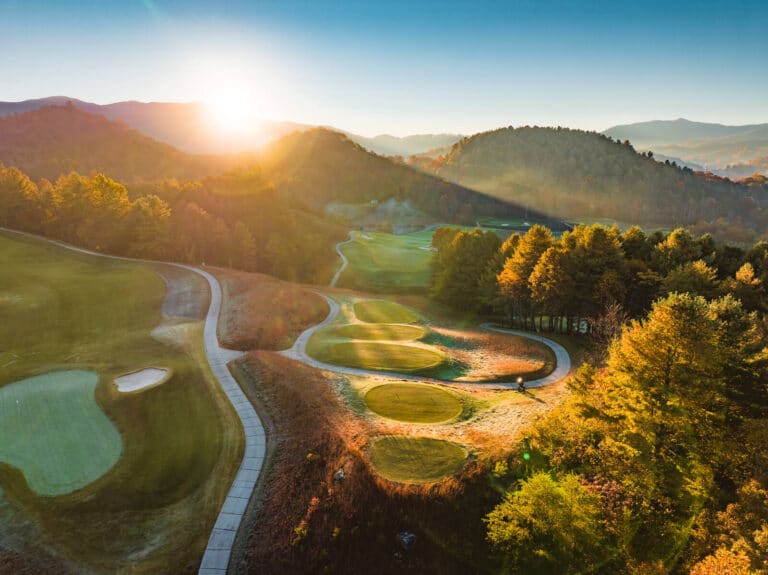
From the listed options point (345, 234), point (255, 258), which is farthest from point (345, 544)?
point (345, 234)

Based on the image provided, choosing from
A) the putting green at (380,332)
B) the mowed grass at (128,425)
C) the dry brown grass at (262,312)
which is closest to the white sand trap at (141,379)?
the mowed grass at (128,425)

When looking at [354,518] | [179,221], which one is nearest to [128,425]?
[354,518]

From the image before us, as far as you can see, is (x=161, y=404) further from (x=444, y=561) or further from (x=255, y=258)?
(x=255, y=258)

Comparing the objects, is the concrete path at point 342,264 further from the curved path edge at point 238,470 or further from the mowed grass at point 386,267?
the curved path edge at point 238,470

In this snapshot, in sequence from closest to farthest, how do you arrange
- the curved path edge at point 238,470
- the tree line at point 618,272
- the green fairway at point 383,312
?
the curved path edge at point 238,470
the tree line at point 618,272
the green fairway at point 383,312

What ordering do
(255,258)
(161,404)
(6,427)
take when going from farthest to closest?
(255,258)
(161,404)
(6,427)

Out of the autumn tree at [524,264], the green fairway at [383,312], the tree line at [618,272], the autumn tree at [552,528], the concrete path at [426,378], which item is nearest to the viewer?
the autumn tree at [552,528]
